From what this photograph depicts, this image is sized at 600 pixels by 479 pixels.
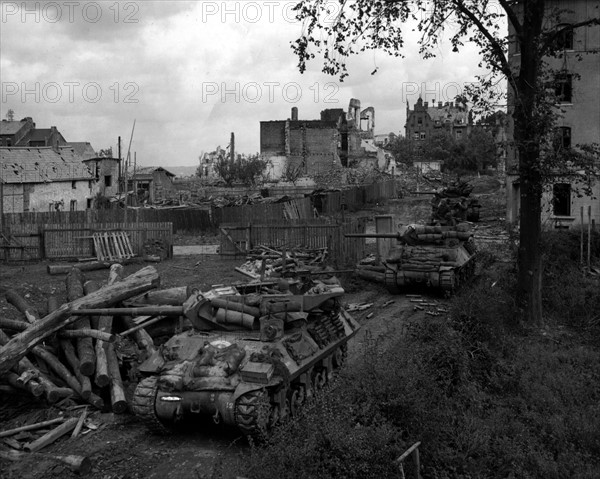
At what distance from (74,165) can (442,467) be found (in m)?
35.5

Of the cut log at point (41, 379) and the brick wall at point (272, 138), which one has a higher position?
the brick wall at point (272, 138)

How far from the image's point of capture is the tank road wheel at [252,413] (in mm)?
8422

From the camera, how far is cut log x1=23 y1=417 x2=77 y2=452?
8734mm

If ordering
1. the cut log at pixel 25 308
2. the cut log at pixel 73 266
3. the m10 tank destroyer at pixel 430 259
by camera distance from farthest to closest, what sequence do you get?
the cut log at pixel 73 266 → the m10 tank destroyer at pixel 430 259 → the cut log at pixel 25 308

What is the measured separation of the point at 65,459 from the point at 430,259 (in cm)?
1258

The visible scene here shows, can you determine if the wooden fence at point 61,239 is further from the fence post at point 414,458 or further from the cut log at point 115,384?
the fence post at point 414,458

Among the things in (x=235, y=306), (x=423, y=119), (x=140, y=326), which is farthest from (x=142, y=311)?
(x=423, y=119)

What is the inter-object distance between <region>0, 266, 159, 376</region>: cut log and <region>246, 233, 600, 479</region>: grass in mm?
4432

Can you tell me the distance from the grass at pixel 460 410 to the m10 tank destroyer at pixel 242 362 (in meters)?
0.54

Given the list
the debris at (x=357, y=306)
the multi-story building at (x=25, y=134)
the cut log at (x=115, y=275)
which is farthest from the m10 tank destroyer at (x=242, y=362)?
the multi-story building at (x=25, y=134)

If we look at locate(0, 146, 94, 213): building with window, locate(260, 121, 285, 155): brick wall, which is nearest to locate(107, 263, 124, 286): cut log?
locate(0, 146, 94, 213): building with window

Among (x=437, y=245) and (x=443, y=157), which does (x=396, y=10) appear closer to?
(x=437, y=245)

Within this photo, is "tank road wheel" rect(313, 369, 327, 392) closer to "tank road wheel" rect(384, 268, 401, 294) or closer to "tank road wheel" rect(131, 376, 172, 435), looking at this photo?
"tank road wheel" rect(131, 376, 172, 435)

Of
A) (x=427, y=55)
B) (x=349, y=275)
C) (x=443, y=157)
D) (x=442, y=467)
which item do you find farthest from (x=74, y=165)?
(x=443, y=157)
